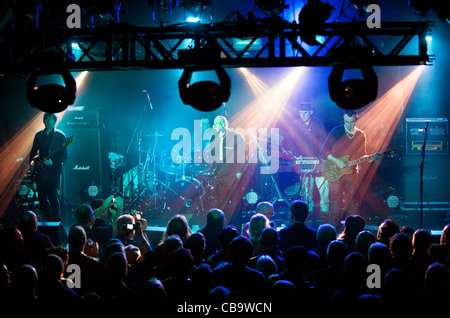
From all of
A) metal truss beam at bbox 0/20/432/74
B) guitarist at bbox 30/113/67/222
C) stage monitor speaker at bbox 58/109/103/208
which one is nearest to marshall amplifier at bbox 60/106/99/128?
stage monitor speaker at bbox 58/109/103/208

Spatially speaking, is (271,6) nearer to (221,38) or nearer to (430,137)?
(221,38)

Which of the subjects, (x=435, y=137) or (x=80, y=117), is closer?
(x=435, y=137)

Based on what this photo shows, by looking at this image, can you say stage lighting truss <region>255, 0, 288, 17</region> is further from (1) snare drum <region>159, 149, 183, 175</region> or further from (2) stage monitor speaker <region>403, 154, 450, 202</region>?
(2) stage monitor speaker <region>403, 154, 450, 202</region>

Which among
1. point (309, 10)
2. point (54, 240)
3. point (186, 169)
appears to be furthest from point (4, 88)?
point (309, 10)

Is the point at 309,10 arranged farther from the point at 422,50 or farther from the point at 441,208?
the point at 441,208

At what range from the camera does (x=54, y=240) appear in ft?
18.3

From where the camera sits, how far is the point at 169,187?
10180 millimetres

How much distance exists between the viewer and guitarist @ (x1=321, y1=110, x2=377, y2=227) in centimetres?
803

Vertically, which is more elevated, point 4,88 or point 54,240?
point 4,88

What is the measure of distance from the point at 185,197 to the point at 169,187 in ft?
2.19

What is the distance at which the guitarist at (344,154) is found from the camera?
8.03 m

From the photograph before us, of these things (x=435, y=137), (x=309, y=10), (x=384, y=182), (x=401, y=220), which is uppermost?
(x=309, y=10)

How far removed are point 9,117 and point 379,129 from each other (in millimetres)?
9931

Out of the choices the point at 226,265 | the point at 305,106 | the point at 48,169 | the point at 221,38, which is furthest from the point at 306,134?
the point at 226,265
